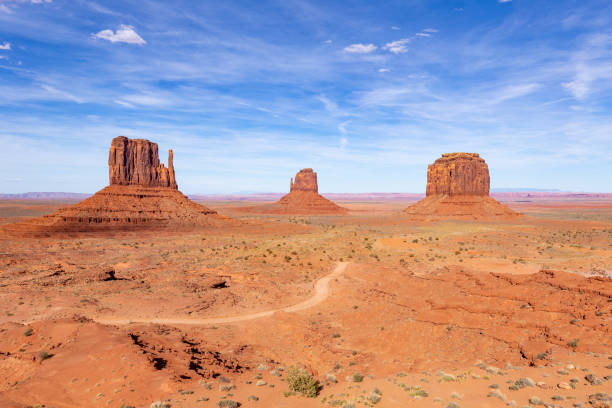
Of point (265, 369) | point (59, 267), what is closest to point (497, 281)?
point (265, 369)

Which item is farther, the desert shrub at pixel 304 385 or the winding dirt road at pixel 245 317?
the winding dirt road at pixel 245 317

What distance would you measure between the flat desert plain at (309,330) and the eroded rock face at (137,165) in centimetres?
3948

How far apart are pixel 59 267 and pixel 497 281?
134 ft

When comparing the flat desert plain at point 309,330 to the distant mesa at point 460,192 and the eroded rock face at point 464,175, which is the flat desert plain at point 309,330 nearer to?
the distant mesa at point 460,192

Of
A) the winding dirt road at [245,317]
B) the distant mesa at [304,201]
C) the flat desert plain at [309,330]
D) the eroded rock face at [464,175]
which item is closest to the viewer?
the flat desert plain at [309,330]

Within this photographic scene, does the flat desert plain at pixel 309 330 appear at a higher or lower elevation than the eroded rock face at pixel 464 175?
lower

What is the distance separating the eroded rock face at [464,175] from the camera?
106m

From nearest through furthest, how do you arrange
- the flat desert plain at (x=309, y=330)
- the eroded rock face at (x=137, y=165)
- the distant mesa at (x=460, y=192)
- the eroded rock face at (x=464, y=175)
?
1. the flat desert plain at (x=309, y=330)
2. the eroded rock face at (x=137, y=165)
3. the distant mesa at (x=460, y=192)
4. the eroded rock face at (x=464, y=175)

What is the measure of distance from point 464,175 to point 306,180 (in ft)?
230

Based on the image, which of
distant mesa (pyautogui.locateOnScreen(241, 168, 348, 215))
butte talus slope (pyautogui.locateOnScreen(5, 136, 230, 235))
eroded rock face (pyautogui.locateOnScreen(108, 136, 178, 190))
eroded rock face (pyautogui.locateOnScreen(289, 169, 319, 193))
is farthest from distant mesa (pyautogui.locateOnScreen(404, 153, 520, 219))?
eroded rock face (pyautogui.locateOnScreen(108, 136, 178, 190))

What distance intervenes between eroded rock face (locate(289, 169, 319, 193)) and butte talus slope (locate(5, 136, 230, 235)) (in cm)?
7795

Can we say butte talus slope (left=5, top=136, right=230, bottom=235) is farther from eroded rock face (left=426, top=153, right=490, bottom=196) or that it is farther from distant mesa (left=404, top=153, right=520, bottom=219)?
eroded rock face (left=426, top=153, right=490, bottom=196)

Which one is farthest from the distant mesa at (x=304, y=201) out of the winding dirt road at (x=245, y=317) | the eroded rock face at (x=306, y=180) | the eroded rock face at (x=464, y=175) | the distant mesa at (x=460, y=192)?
the winding dirt road at (x=245, y=317)

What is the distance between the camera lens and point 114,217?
2621 inches
